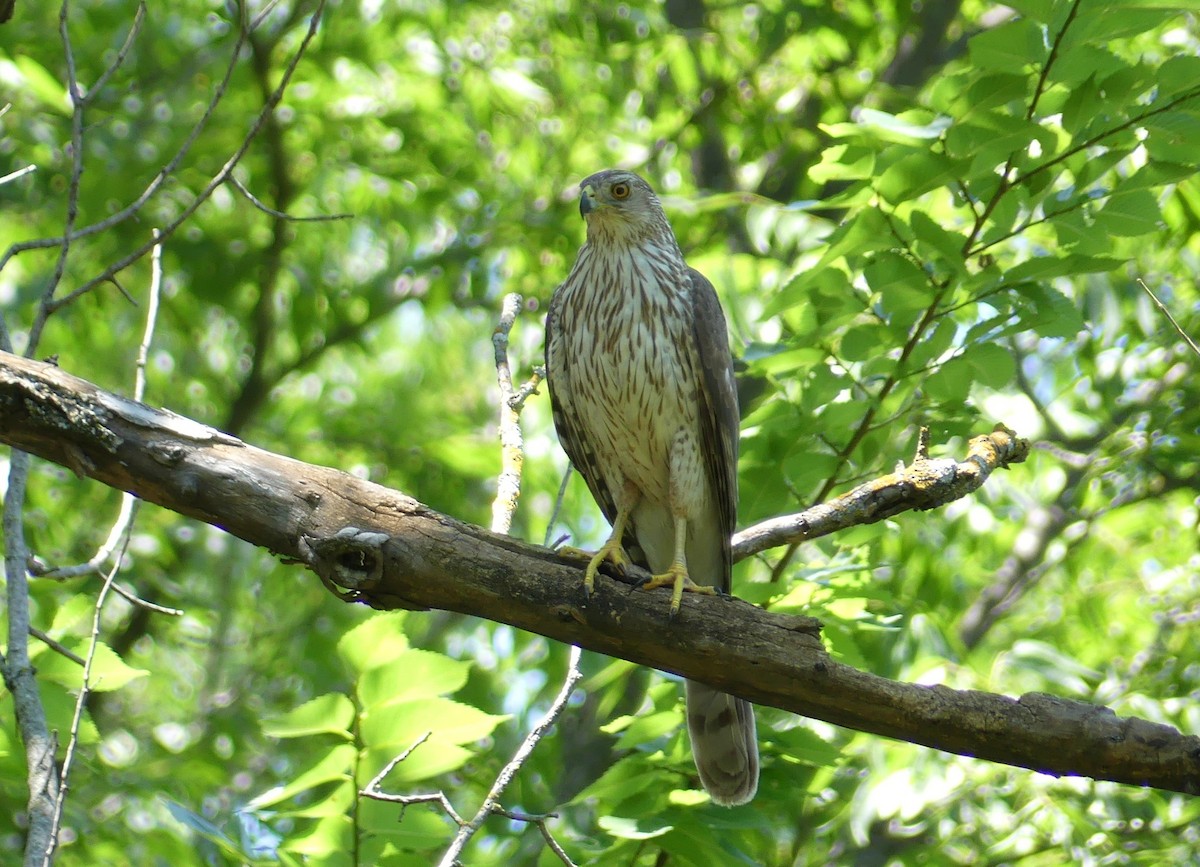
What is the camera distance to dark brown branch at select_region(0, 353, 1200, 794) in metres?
2.53

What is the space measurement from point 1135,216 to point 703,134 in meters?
4.53

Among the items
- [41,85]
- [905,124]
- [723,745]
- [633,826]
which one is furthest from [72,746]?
[41,85]

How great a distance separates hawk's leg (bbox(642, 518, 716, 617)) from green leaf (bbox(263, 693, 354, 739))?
873mm

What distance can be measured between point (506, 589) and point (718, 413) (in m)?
1.65

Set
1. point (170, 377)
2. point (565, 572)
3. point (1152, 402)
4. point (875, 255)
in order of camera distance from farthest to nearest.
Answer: point (170, 377) → point (1152, 402) → point (875, 255) → point (565, 572)

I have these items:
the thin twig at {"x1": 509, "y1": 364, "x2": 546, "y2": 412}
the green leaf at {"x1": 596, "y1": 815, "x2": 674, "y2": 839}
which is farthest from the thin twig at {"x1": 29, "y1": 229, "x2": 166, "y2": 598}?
the green leaf at {"x1": 596, "y1": 815, "x2": 674, "y2": 839}

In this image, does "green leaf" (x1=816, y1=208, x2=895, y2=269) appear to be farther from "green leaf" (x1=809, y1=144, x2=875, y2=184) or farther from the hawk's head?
the hawk's head

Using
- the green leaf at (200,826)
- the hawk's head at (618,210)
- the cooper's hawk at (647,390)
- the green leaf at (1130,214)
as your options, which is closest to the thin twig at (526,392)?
the cooper's hawk at (647,390)

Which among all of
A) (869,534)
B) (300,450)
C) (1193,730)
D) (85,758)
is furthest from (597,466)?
(300,450)

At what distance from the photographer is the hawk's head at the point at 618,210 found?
461 cm

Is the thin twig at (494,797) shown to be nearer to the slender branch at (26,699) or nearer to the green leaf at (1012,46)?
the slender branch at (26,699)

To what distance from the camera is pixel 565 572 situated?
110 inches

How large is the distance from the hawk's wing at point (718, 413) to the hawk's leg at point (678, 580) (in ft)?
0.57

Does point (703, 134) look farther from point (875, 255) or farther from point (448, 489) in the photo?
point (875, 255)
